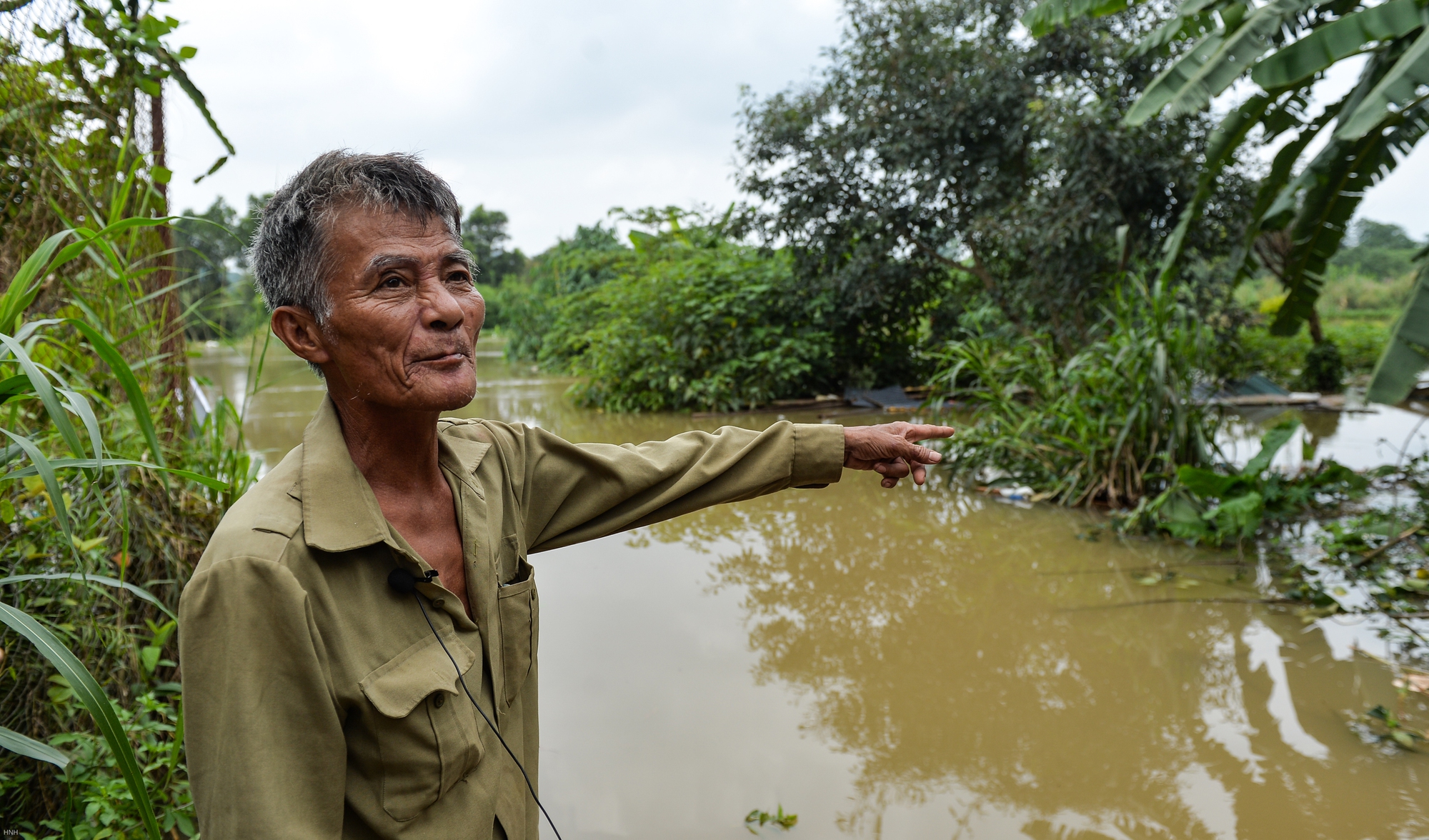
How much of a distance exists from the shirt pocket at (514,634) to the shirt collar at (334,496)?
0.22m

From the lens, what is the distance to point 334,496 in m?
1.08

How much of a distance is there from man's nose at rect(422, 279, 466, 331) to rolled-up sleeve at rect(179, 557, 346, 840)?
1.24ft

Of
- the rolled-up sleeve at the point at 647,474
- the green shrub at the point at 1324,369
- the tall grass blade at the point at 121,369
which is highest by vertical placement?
the tall grass blade at the point at 121,369

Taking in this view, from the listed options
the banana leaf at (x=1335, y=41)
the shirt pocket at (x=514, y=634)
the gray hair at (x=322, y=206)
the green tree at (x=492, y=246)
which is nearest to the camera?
the gray hair at (x=322, y=206)

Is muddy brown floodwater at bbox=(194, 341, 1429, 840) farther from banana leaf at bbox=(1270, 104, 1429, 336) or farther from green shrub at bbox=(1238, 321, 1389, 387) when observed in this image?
green shrub at bbox=(1238, 321, 1389, 387)

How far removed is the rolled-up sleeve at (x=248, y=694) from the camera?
93 centimetres

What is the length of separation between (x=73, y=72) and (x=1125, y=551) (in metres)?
4.75

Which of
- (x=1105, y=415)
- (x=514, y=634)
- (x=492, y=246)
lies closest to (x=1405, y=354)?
(x=1105, y=415)

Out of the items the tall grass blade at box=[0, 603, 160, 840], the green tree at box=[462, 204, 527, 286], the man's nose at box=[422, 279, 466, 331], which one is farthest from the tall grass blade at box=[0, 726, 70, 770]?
the green tree at box=[462, 204, 527, 286]

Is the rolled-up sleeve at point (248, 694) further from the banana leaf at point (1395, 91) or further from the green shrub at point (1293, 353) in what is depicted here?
the green shrub at point (1293, 353)

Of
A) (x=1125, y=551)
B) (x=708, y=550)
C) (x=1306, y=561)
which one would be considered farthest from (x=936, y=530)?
(x=1306, y=561)

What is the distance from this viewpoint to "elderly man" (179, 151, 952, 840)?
94 centimetres

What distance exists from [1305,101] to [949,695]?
4187 millimetres

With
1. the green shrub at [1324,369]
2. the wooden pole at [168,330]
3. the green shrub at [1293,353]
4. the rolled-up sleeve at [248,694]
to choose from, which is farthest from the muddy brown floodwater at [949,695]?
the green shrub at [1293,353]
